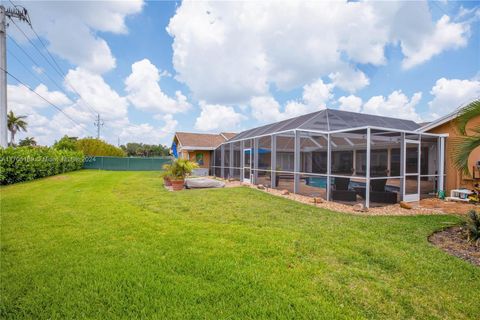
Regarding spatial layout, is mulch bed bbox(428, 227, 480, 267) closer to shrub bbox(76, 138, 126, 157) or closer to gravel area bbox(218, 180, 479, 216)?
gravel area bbox(218, 180, 479, 216)

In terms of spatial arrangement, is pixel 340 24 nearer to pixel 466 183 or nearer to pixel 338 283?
pixel 466 183

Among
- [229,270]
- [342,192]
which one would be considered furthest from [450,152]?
[229,270]

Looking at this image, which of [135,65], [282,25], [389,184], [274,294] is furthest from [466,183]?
[135,65]

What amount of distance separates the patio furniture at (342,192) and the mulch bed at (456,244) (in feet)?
11.5

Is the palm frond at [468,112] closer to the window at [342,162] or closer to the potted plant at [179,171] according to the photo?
the potted plant at [179,171]

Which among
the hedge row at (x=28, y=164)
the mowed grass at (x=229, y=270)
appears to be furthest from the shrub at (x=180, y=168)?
the hedge row at (x=28, y=164)

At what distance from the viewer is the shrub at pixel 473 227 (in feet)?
14.5

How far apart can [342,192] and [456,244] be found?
4428mm

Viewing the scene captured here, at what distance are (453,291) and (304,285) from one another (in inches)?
70.6

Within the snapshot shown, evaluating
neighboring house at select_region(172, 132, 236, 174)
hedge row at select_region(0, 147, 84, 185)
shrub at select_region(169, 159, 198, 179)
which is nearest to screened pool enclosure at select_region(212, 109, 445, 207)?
neighboring house at select_region(172, 132, 236, 174)

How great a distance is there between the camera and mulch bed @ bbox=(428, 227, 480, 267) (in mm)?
3891

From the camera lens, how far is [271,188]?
12.3 meters

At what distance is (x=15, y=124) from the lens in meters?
46.2

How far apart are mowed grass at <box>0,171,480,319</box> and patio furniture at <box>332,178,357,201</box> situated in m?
2.81
